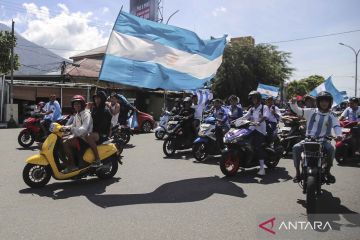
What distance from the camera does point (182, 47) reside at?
8828 mm

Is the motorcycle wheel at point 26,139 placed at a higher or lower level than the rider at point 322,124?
lower

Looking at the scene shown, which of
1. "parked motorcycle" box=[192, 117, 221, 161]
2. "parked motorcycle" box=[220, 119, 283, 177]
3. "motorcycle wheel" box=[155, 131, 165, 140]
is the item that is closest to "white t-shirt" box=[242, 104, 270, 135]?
"parked motorcycle" box=[220, 119, 283, 177]

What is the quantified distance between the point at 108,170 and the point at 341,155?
6.11 m

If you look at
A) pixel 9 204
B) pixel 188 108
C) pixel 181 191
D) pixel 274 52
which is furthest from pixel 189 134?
pixel 274 52

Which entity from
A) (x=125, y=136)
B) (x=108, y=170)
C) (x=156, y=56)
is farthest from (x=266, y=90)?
(x=108, y=170)

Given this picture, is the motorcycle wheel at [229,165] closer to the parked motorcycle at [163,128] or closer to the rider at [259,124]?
the rider at [259,124]

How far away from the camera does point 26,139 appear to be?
41.3 ft

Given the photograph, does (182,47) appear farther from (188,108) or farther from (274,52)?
(274,52)

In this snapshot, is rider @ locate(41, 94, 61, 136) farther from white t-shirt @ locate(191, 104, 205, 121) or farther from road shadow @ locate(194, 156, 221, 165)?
road shadow @ locate(194, 156, 221, 165)

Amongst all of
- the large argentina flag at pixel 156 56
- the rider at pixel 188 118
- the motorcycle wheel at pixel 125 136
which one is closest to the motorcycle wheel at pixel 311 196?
the large argentina flag at pixel 156 56

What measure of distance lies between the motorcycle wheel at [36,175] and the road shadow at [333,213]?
4363mm

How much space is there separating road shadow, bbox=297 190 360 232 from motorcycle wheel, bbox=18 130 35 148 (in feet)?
31.0

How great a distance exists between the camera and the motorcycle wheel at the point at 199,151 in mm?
9914

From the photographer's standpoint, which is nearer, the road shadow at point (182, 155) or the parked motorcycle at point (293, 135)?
the road shadow at point (182, 155)
